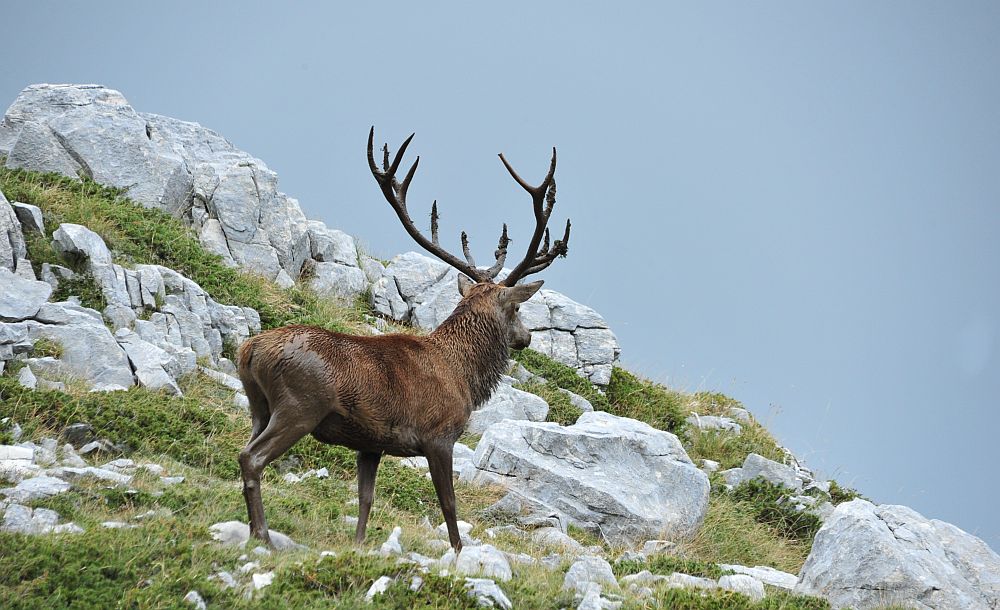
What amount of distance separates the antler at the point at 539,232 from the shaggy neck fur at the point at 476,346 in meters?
0.52

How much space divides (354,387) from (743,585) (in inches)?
142

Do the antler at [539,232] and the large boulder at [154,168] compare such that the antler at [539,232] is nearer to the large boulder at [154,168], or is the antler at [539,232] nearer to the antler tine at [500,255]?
the antler tine at [500,255]

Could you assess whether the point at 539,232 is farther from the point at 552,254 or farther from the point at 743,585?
the point at 743,585

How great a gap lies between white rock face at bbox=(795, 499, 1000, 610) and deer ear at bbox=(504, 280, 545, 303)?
12.0ft

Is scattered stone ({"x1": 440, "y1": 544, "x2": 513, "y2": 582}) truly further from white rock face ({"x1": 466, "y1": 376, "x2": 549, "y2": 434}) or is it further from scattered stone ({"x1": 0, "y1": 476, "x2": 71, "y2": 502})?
white rock face ({"x1": 466, "y1": 376, "x2": 549, "y2": 434})

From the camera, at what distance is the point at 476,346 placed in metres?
8.73

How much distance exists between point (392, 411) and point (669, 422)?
1098 centimetres

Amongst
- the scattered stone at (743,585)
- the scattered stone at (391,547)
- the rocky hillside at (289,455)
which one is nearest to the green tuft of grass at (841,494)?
the rocky hillside at (289,455)

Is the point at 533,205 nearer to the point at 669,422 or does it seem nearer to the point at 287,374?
the point at 287,374

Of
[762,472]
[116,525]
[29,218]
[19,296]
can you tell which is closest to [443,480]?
[116,525]

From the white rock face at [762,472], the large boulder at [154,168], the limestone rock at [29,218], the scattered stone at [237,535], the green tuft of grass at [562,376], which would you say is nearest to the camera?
the scattered stone at [237,535]

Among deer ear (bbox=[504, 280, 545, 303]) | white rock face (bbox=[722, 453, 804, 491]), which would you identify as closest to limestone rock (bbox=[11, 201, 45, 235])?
deer ear (bbox=[504, 280, 545, 303])

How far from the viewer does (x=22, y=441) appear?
8391 mm

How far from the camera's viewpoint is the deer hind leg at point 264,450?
6852 millimetres
